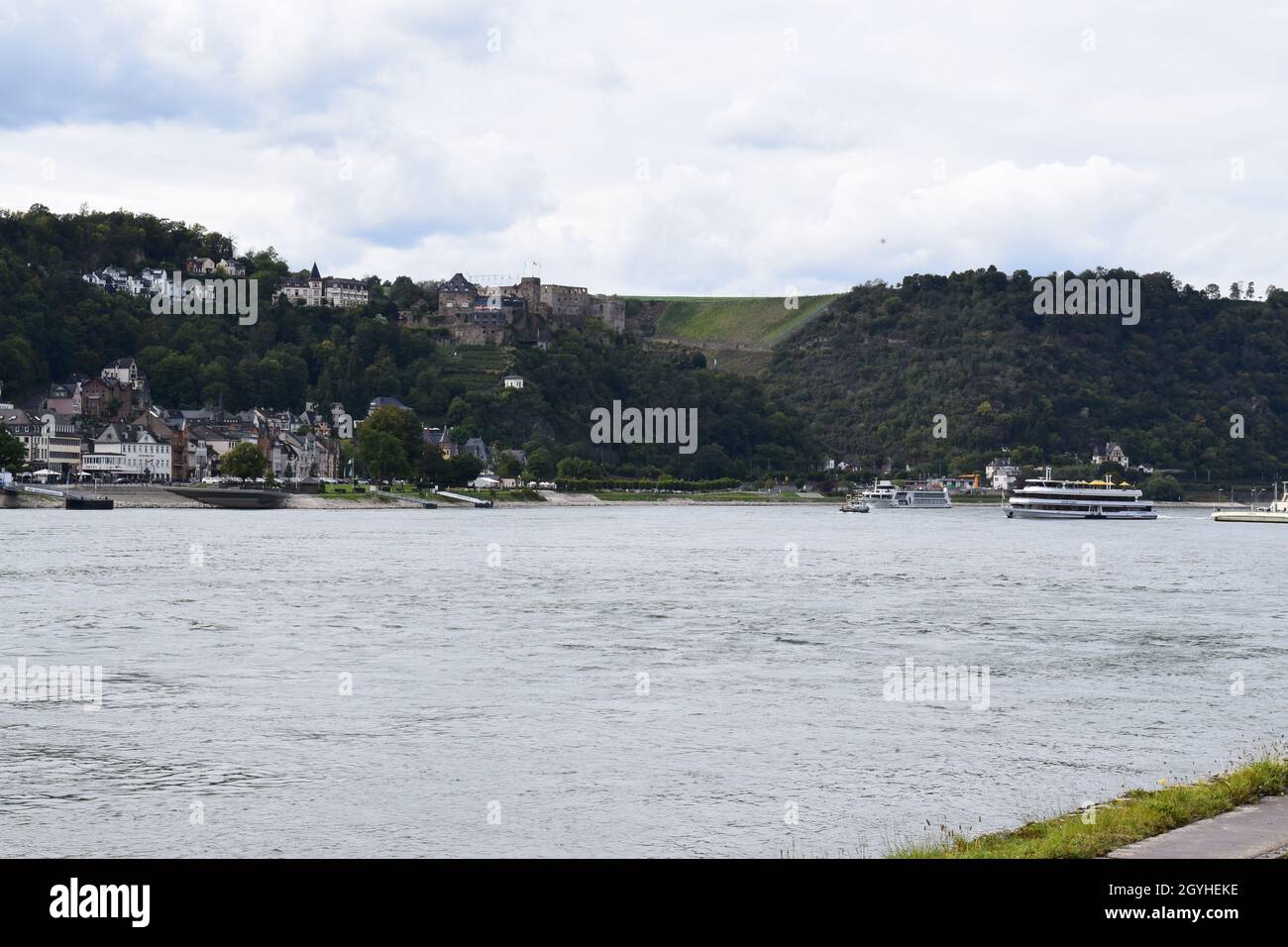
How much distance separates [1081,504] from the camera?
166125 mm

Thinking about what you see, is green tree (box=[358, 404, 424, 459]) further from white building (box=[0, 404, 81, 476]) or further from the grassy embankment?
the grassy embankment

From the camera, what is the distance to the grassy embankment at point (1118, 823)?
15.2m

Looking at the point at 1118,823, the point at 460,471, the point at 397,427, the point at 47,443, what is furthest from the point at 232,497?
the point at 1118,823

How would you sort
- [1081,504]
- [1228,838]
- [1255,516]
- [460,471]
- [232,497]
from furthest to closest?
[460,471], [1255,516], [232,497], [1081,504], [1228,838]

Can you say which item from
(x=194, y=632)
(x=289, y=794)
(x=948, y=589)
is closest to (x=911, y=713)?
(x=289, y=794)

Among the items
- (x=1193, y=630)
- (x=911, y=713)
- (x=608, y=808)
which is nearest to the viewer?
(x=608, y=808)

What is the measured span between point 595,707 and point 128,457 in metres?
177

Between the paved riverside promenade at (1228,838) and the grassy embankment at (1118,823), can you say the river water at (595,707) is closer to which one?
the grassy embankment at (1118,823)

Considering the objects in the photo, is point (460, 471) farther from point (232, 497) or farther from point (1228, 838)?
point (1228, 838)

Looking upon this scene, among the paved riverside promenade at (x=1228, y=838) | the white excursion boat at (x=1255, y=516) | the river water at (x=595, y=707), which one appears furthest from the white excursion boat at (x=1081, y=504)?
the paved riverside promenade at (x=1228, y=838)
